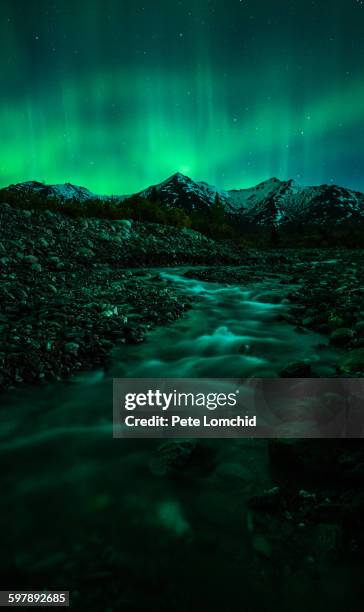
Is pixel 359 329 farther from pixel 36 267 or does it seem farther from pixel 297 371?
pixel 36 267

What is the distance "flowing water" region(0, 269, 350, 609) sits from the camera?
214 centimetres

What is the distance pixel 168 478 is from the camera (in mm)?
2826

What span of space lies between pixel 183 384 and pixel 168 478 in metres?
1.91

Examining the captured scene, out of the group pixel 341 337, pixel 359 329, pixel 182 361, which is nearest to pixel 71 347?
pixel 182 361

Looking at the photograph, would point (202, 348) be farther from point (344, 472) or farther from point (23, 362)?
point (344, 472)

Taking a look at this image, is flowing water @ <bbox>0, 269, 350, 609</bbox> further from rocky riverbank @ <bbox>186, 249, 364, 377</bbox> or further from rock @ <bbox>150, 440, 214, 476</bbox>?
rocky riverbank @ <bbox>186, 249, 364, 377</bbox>

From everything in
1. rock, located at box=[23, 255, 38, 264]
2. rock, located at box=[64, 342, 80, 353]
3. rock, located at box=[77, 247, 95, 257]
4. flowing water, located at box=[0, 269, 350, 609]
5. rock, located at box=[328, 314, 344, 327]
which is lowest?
flowing water, located at box=[0, 269, 350, 609]

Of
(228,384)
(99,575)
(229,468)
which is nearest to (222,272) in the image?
(228,384)

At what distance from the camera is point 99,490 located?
271 centimetres

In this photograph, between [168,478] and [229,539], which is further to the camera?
[168,478]

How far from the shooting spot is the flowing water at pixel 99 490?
84.4 inches

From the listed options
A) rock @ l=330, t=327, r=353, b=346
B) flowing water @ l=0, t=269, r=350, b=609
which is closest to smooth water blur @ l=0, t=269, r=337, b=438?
A: flowing water @ l=0, t=269, r=350, b=609

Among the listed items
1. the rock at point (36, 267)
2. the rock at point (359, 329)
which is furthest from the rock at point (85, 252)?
the rock at point (359, 329)

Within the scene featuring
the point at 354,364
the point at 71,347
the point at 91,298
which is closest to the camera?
the point at 354,364
